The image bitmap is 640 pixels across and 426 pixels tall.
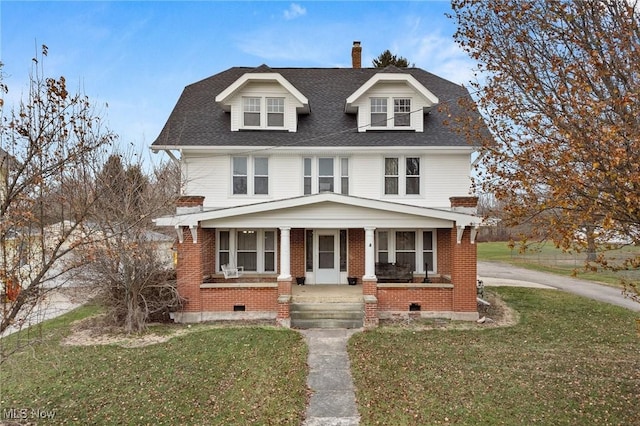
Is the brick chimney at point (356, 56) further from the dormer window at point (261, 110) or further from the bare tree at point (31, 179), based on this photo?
the bare tree at point (31, 179)

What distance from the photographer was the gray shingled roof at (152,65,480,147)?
1441 cm

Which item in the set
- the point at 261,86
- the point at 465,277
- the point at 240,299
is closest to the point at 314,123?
the point at 261,86

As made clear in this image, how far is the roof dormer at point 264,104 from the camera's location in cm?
1470

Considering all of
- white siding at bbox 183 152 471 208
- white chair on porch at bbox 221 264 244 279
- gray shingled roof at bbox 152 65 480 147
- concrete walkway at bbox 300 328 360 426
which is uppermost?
gray shingled roof at bbox 152 65 480 147

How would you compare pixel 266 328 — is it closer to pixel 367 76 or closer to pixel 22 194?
pixel 22 194

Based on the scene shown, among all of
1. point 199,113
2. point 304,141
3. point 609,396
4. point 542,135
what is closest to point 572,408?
point 609,396

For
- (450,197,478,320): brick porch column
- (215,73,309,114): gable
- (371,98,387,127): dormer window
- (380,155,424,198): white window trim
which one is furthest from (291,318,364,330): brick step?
(215,73,309,114): gable

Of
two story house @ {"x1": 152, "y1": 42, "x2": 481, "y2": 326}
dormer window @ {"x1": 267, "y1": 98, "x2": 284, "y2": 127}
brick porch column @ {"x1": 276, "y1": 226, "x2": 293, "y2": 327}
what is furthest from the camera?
dormer window @ {"x1": 267, "y1": 98, "x2": 284, "y2": 127}

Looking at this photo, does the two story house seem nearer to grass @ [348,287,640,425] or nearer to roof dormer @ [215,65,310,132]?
roof dormer @ [215,65,310,132]

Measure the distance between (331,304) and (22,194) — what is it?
8.90m

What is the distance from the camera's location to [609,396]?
675 cm

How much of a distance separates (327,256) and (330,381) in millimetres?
7449

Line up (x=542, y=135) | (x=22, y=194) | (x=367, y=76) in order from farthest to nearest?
(x=367, y=76) < (x=542, y=135) < (x=22, y=194)

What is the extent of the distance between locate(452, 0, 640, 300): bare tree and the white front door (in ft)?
30.1
